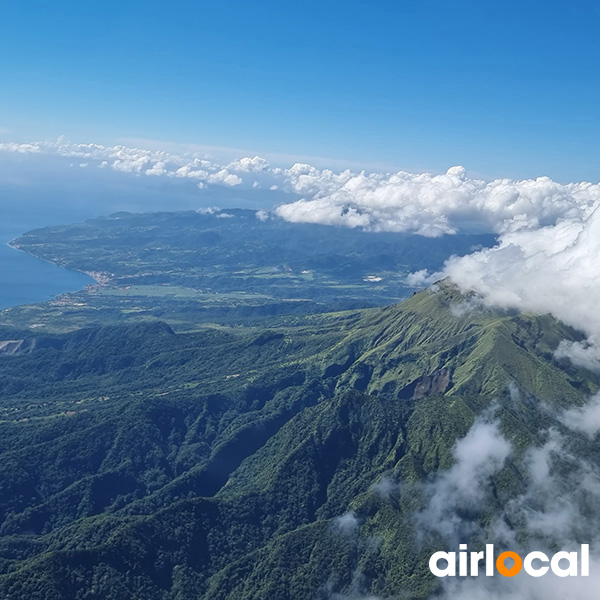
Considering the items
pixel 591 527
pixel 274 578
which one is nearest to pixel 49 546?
pixel 274 578

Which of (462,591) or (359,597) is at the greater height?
(462,591)

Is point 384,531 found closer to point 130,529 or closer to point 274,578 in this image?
point 274,578

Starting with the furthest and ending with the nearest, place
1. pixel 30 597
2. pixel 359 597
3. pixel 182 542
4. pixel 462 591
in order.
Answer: pixel 182 542, pixel 359 597, pixel 462 591, pixel 30 597

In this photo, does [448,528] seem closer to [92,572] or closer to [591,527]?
[591,527]

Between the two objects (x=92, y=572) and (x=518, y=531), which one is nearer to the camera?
(x=92, y=572)

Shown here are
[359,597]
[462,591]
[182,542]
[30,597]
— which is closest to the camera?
[30,597]

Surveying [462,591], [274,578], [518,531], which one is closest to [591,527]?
[518,531]

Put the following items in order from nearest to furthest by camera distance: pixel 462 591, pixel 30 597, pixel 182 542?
pixel 30 597
pixel 462 591
pixel 182 542
